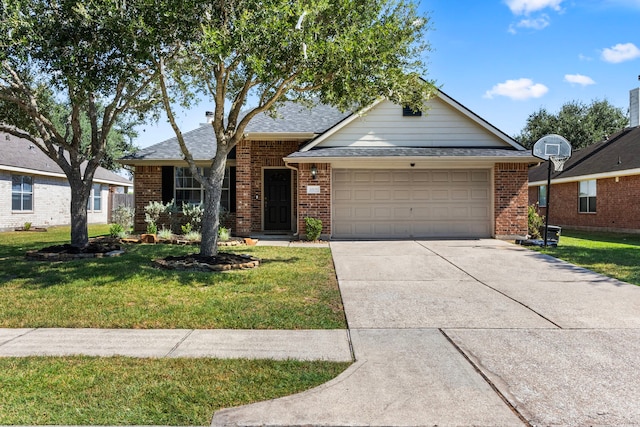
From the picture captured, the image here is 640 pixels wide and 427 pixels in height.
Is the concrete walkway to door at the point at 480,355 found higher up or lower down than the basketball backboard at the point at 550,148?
lower down

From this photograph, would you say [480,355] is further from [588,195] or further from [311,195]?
[588,195]

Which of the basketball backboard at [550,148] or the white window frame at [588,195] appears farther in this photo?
the white window frame at [588,195]

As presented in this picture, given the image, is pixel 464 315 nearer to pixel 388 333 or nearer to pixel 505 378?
pixel 388 333

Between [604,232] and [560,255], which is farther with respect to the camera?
[604,232]

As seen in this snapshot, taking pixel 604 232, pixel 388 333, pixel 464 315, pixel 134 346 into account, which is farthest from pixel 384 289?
pixel 604 232

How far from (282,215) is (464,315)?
1069 centimetres

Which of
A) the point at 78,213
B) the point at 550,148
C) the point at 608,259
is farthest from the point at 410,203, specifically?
the point at 78,213

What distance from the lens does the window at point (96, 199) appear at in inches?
1051

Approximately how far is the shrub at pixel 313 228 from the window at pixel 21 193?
14.8 metres

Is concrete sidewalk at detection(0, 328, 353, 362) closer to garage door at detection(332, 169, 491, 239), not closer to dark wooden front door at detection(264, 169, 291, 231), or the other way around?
garage door at detection(332, 169, 491, 239)

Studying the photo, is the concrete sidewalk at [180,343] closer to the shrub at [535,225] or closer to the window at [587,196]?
the shrub at [535,225]

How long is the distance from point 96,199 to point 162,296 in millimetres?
24042

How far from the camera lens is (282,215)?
15.9 meters

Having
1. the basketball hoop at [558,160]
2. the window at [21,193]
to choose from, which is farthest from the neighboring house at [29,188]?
the basketball hoop at [558,160]
